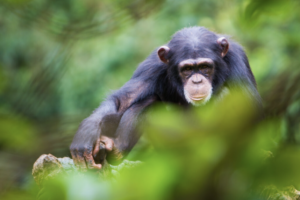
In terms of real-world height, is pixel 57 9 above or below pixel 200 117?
above

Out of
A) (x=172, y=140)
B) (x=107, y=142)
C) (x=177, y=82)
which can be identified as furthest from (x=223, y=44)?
(x=172, y=140)

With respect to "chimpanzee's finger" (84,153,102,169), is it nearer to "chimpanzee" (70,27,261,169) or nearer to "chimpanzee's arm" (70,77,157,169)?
"chimpanzee's arm" (70,77,157,169)

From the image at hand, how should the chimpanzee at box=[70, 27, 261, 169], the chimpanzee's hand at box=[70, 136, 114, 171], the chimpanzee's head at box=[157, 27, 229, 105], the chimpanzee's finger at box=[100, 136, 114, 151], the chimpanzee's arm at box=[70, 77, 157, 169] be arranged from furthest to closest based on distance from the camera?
the chimpanzee's head at box=[157, 27, 229, 105] < the chimpanzee at box=[70, 27, 261, 169] < the chimpanzee's finger at box=[100, 136, 114, 151] < the chimpanzee's arm at box=[70, 77, 157, 169] < the chimpanzee's hand at box=[70, 136, 114, 171]

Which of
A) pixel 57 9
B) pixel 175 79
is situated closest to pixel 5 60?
pixel 57 9

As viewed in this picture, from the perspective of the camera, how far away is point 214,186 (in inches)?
20.6

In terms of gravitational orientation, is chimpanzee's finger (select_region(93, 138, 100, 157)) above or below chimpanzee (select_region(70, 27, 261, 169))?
below

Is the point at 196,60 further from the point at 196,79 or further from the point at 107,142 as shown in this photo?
the point at 107,142

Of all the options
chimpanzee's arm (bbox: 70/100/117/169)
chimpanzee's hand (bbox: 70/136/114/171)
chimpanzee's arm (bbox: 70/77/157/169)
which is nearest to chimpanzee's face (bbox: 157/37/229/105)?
chimpanzee's arm (bbox: 70/77/157/169)

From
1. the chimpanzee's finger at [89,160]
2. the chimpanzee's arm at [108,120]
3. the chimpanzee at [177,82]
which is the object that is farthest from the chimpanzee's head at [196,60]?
the chimpanzee's finger at [89,160]

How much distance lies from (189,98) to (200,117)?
8.76ft

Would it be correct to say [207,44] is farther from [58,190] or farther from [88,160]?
[58,190]

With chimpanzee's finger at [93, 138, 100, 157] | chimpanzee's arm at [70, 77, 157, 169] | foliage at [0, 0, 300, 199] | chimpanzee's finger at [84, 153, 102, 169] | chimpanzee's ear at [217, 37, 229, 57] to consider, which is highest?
chimpanzee's ear at [217, 37, 229, 57]

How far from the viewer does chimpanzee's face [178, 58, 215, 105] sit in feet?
10.4

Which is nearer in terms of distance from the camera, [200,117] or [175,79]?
[200,117]
